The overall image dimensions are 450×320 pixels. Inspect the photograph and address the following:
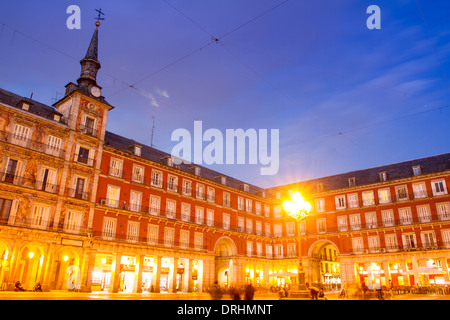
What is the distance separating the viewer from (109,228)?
30.5 meters

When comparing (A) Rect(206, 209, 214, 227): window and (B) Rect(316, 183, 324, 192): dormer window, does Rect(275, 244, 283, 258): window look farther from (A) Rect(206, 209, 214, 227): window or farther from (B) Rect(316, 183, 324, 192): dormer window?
(A) Rect(206, 209, 214, 227): window

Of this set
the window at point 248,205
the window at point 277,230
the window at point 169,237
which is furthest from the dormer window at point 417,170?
the window at point 169,237

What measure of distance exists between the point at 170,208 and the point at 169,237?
319 cm

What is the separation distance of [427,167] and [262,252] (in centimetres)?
2463

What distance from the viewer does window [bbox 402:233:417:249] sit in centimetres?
3909

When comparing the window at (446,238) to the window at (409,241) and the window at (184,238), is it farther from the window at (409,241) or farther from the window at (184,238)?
the window at (184,238)

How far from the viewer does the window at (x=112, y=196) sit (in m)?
31.2

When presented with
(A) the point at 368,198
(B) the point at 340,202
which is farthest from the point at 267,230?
(A) the point at 368,198

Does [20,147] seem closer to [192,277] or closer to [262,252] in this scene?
[192,277]

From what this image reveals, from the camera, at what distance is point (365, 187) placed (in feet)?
145

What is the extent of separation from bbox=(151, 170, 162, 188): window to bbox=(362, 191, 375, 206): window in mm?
27355

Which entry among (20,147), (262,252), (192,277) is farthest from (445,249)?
(20,147)

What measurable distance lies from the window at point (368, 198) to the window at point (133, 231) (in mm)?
29836

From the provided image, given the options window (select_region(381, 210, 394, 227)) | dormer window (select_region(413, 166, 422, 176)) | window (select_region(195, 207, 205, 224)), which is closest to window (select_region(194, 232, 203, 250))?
window (select_region(195, 207, 205, 224))
